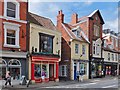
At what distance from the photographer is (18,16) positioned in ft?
80.6

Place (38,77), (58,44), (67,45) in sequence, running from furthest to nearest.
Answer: (67,45) → (58,44) → (38,77)

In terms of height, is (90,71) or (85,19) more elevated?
(85,19)

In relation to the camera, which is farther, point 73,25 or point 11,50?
point 73,25

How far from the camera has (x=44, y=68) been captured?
28203 millimetres

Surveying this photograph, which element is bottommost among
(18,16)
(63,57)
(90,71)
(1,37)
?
(90,71)

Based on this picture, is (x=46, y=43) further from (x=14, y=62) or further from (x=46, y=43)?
(x=14, y=62)

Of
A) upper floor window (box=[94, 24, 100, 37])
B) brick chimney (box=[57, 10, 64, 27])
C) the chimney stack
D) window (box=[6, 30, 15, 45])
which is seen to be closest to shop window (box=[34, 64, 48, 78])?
window (box=[6, 30, 15, 45])

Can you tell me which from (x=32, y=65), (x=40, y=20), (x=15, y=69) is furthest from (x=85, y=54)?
(x=15, y=69)

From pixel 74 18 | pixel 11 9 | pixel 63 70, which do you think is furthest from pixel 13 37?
pixel 74 18

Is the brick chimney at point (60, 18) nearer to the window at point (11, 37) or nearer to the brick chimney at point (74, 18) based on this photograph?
the brick chimney at point (74, 18)

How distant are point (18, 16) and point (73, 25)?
54.0 feet

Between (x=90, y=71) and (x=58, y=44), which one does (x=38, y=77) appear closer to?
(x=58, y=44)

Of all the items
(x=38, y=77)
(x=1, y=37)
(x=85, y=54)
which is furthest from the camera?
(x=85, y=54)

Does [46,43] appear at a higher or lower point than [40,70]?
higher
